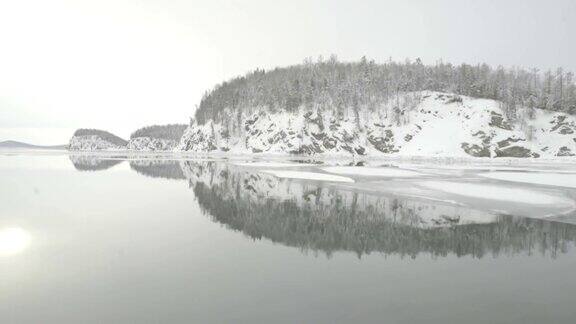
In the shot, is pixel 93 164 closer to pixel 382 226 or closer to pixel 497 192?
pixel 382 226

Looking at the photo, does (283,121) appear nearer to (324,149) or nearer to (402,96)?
(324,149)

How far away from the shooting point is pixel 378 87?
135250 mm

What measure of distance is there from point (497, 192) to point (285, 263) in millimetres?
22596

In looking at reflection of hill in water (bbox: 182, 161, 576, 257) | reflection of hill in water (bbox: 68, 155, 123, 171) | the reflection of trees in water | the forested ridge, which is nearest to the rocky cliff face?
→ the forested ridge

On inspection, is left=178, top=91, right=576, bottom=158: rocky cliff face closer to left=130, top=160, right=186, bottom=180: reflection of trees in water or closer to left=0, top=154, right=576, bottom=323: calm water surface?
left=130, top=160, right=186, bottom=180: reflection of trees in water

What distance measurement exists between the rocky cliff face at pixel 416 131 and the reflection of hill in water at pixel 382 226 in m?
86.7

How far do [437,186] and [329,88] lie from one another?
4386 inches

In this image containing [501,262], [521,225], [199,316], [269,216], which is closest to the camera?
[199,316]

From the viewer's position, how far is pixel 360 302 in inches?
353

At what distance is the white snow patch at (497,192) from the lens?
79.6ft

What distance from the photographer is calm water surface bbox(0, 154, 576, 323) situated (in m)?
8.46

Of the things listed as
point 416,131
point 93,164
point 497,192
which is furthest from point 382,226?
point 416,131

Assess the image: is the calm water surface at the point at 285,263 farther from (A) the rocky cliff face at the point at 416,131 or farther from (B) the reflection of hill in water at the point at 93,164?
(A) the rocky cliff face at the point at 416,131

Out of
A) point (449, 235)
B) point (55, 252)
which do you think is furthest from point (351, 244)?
point (55, 252)
